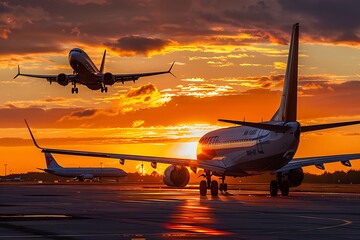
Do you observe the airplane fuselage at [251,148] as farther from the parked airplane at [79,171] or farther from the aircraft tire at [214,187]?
the parked airplane at [79,171]

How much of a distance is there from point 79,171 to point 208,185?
12935cm

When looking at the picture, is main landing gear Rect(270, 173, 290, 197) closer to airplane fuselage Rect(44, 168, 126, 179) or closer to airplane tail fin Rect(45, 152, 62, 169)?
airplane fuselage Rect(44, 168, 126, 179)

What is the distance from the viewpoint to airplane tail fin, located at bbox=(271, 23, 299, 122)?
51.1 meters

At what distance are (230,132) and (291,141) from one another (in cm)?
1225

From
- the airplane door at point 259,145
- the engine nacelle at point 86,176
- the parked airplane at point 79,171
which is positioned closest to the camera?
the airplane door at point 259,145

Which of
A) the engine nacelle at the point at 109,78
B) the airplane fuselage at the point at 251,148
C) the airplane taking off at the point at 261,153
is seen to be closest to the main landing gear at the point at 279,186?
the airplane taking off at the point at 261,153

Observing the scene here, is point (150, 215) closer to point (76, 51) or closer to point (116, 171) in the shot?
point (76, 51)

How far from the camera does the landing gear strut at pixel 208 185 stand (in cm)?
5681

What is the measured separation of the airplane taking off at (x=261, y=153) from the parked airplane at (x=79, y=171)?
116 metres

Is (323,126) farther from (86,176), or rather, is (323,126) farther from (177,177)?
(86,176)

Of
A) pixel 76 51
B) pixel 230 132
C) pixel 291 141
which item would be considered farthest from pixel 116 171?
pixel 291 141

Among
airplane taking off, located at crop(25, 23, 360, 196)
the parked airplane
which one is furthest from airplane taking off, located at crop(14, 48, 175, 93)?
the parked airplane

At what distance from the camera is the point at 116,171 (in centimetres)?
18775

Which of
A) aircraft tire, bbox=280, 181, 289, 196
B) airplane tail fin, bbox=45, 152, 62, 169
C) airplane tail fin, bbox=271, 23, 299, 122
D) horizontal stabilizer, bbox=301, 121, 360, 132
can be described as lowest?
aircraft tire, bbox=280, 181, 289, 196
